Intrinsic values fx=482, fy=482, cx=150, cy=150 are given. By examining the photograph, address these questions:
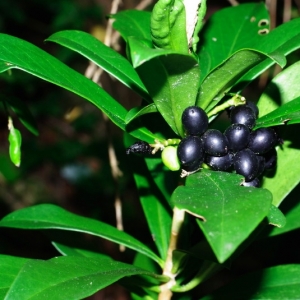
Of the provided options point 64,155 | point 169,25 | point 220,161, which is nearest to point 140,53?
point 169,25

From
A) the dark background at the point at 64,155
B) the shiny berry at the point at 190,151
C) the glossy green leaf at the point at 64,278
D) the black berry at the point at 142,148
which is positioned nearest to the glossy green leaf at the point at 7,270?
the glossy green leaf at the point at 64,278

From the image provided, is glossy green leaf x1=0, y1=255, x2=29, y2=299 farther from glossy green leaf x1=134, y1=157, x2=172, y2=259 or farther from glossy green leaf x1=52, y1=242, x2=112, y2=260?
glossy green leaf x1=134, y1=157, x2=172, y2=259

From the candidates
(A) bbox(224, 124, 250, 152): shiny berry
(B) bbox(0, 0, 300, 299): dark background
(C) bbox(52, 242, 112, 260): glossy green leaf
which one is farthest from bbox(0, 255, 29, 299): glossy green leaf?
(B) bbox(0, 0, 300, 299): dark background

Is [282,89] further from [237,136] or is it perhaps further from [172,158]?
[172,158]

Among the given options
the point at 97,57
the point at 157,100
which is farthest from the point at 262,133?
the point at 97,57

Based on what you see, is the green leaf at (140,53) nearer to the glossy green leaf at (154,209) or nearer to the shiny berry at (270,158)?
the shiny berry at (270,158)

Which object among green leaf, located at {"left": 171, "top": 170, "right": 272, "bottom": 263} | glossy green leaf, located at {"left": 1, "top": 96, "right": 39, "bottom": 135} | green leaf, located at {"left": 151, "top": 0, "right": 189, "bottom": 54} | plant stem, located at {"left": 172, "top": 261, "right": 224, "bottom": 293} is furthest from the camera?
glossy green leaf, located at {"left": 1, "top": 96, "right": 39, "bottom": 135}
